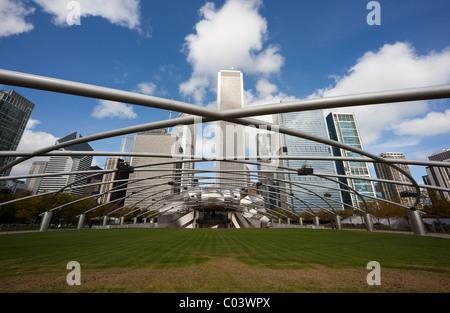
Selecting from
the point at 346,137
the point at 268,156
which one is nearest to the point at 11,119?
the point at 268,156

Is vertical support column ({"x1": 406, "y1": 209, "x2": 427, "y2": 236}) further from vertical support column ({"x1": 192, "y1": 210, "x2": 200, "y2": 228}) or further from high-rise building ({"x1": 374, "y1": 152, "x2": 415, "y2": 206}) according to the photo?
high-rise building ({"x1": 374, "y1": 152, "x2": 415, "y2": 206})

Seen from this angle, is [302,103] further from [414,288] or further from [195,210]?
[195,210]

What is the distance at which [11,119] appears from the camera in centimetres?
8962

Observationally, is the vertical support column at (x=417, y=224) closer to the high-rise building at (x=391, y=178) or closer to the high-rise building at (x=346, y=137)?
the high-rise building at (x=391, y=178)

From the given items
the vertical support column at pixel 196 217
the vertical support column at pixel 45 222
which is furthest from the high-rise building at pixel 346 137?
the vertical support column at pixel 45 222

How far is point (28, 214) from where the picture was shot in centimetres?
3847

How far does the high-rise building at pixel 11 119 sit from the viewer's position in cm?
8238

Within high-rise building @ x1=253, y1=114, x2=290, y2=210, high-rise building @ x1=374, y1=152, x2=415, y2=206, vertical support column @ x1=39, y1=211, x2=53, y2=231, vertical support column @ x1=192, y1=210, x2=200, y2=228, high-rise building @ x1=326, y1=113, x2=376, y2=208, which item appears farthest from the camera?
high-rise building @ x1=326, y1=113, x2=376, y2=208

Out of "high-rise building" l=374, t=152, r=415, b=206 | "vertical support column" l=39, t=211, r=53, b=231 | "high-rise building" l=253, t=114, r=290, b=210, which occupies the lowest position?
"vertical support column" l=39, t=211, r=53, b=231

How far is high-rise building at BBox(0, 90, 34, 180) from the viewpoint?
8238 centimetres

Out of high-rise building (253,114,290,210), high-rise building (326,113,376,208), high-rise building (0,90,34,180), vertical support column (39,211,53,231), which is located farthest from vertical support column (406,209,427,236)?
high-rise building (0,90,34,180)

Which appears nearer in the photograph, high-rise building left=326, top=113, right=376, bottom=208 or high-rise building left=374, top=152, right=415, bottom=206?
high-rise building left=374, top=152, right=415, bottom=206
